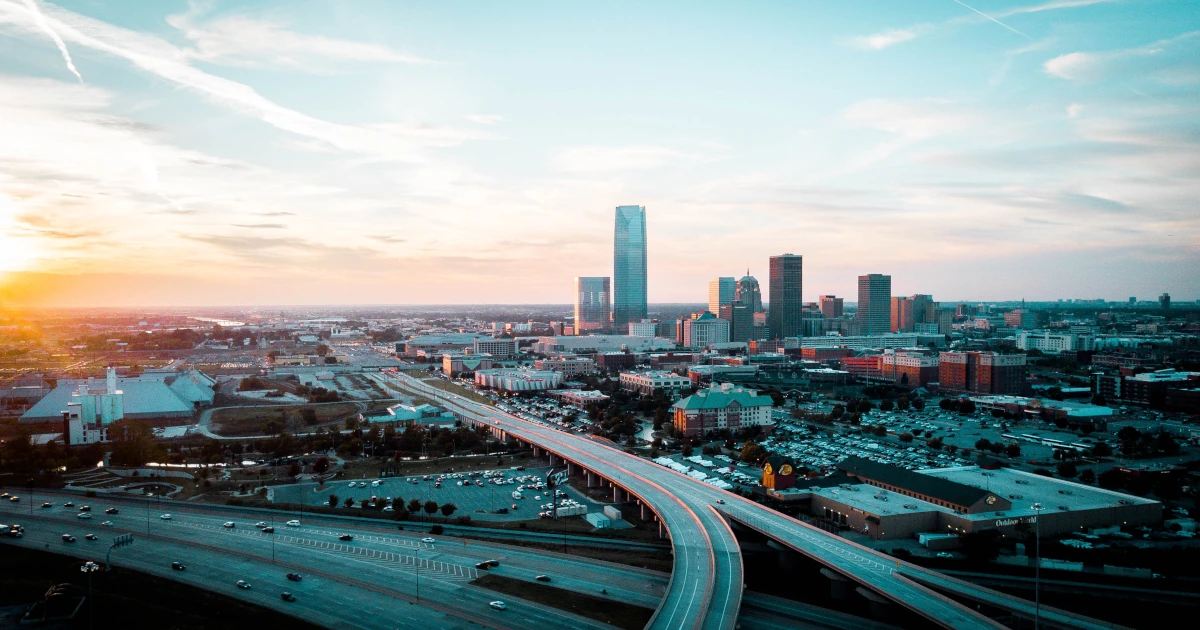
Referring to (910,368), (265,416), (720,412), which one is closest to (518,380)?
(265,416)

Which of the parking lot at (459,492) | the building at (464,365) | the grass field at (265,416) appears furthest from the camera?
the building at (464,365)

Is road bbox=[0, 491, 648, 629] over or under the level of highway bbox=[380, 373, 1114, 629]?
under

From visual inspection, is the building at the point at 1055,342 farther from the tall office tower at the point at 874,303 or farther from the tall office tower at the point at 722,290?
the tall office tower at the point at 722,290

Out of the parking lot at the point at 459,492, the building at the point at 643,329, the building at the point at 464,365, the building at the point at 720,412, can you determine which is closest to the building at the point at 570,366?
the building at the point at 464,365

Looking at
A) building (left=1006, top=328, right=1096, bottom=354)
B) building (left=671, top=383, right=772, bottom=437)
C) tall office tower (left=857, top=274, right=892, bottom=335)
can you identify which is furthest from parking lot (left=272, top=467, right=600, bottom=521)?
tall office tower (left=857, top=274, right=892, bottom=335)

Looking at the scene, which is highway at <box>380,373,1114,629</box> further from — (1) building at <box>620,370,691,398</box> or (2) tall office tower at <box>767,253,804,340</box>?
(2) tall office tower at <box>767,253,804,340</box>

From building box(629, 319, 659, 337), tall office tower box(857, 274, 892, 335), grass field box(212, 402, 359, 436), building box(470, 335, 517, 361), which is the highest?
tall office tower box(857, 274, 892, 335)
